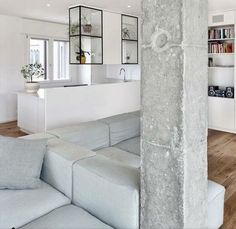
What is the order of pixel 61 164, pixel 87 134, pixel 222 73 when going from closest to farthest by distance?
1. pixel 61 164
2. pixel 87 134
3. pixel 222 73

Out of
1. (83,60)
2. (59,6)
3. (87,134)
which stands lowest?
(87,134)

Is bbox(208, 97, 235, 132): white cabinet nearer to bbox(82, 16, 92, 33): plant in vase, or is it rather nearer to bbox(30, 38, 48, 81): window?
bbox(82, 16, 92, 33): plant in vase

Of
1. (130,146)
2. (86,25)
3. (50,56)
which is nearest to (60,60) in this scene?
(50,56)

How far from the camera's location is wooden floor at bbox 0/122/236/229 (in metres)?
2.63

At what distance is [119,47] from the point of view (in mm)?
6355

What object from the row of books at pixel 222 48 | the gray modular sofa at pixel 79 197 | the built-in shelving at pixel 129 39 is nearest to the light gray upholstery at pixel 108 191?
the gray modular sofa at pixel 79 197

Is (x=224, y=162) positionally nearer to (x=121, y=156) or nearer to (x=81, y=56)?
(x=121, y=156)

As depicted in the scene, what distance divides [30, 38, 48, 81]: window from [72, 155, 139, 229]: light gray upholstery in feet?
18.8

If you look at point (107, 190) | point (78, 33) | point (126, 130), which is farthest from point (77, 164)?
point (78, 33)

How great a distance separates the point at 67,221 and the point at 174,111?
942 mm

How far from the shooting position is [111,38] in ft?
20.0

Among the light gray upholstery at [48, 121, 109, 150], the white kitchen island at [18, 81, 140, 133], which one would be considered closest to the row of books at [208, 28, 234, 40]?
the white kitchen island at [18, 81, 140, 133]

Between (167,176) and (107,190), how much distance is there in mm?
459

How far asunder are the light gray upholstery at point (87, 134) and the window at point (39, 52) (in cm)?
458
